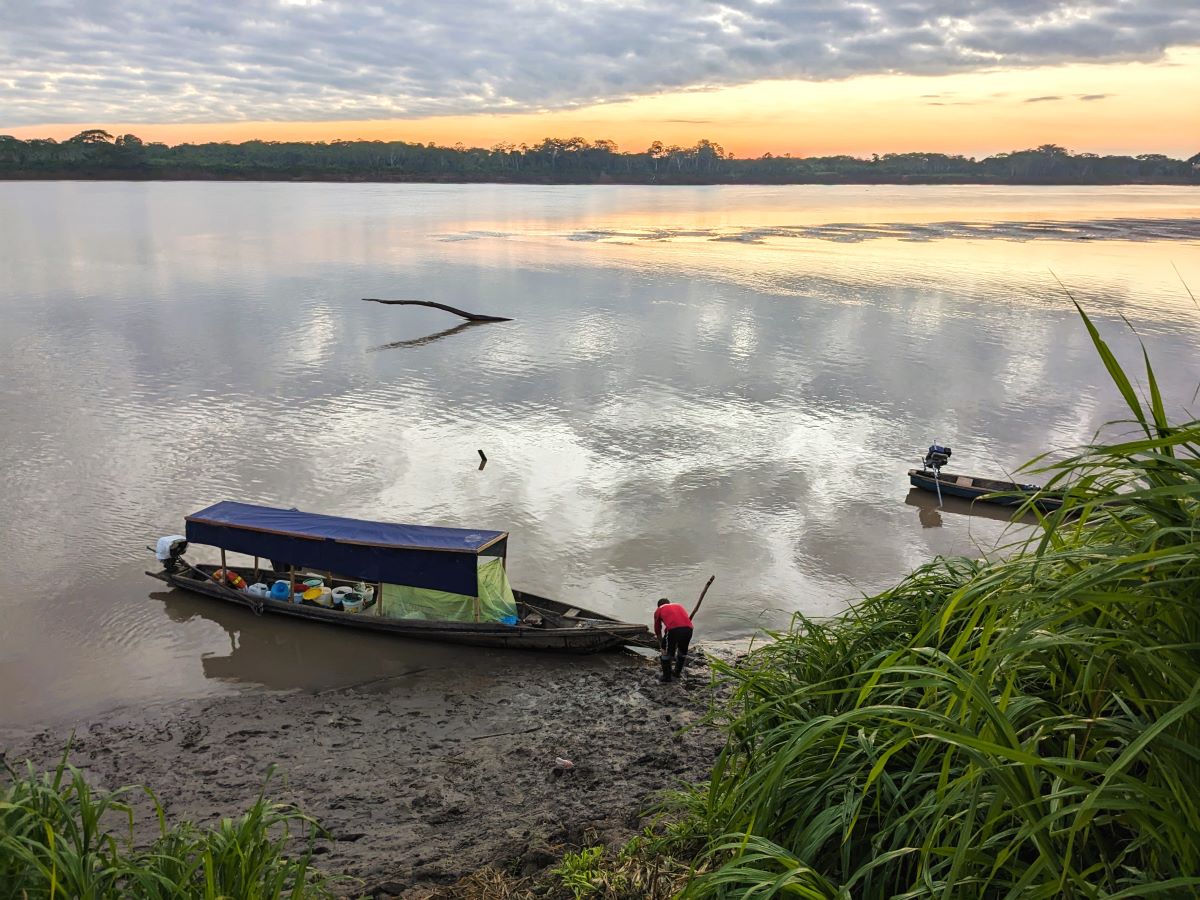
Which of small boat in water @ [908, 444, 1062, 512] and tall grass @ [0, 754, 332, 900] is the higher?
tall grass @ [0, 754, 332, 900]

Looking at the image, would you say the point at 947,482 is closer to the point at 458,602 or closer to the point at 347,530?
the point at 458,602

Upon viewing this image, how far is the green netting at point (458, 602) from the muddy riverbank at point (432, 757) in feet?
3.49

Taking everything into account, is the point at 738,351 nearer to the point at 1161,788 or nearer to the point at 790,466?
the point at 790,466

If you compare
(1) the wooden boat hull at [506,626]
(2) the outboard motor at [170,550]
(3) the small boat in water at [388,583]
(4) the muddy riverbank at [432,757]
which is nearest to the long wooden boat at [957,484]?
(4) the muddy riverbank at [432,757]

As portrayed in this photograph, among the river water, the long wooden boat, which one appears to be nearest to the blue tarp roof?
the river water

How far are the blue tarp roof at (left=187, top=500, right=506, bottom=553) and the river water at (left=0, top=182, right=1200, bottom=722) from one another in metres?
1.87

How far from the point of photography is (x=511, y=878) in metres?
7.11

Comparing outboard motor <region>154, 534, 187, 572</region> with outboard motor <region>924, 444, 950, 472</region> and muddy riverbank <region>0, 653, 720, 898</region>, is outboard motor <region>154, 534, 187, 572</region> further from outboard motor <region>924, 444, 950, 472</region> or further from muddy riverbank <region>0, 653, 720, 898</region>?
outboard motor <region>924, 444, 950, 472</region>

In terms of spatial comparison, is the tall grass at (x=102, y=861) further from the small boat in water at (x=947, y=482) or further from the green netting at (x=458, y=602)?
the small boat in water at (x=947, y=482)

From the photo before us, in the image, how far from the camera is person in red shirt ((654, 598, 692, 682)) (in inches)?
526

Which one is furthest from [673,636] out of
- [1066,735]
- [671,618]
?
[1066,735]

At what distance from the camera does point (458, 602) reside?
1516 cm

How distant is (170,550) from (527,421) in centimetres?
1277

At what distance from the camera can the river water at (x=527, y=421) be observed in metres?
16.1
